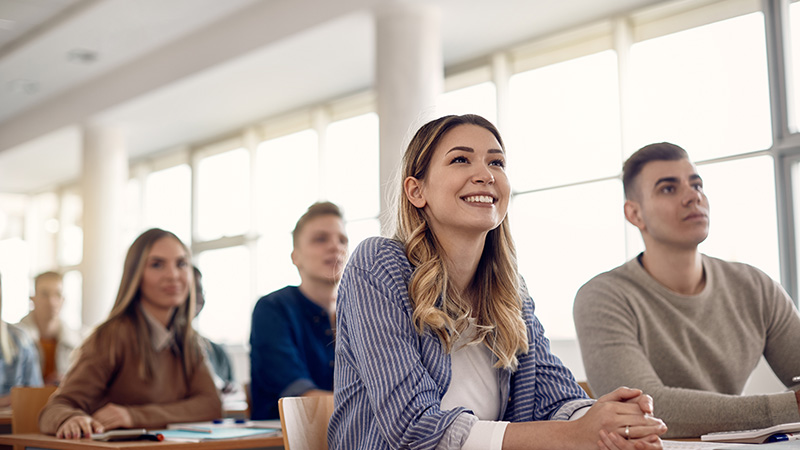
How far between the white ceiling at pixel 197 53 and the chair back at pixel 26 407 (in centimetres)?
375

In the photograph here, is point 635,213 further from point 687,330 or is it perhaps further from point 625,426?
point 625,426

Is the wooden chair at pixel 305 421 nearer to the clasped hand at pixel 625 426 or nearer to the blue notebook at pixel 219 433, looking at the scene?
the blue notebook at pixel 219 433

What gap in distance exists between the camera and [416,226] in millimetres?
1872

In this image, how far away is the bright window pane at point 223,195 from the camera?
891cm

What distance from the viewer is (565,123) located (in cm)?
621

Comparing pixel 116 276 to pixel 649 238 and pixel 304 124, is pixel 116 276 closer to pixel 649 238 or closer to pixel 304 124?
pixel 304 124

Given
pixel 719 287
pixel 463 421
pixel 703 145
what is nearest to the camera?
pixel 463 421

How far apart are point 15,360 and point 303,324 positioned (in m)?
2.53

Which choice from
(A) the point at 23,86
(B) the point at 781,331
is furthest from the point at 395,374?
(A) the point at 23,86

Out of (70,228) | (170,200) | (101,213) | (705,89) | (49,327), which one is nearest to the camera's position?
(705,89)

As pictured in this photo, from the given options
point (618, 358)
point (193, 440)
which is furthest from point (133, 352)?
point (618, 358)

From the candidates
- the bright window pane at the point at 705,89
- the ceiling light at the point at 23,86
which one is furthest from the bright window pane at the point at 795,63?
the ceiling light at the point at 23,86

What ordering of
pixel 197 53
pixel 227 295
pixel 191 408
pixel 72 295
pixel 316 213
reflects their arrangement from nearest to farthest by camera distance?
pixel 191 408 → pixel 316 213 → pixel 197 53 → pixel 227 295 → pixel 72 295

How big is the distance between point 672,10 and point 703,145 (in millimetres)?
993
